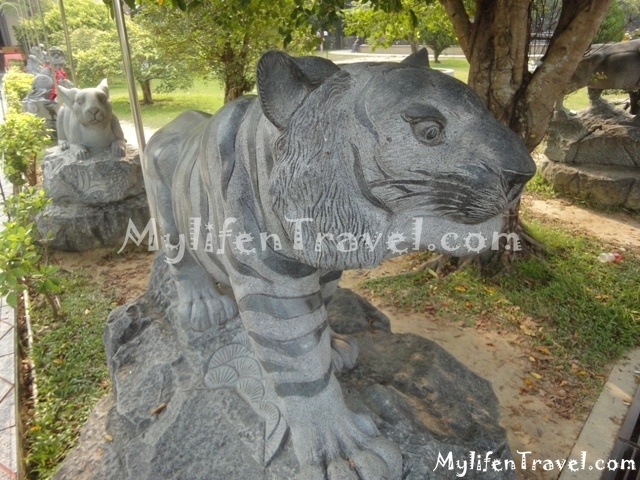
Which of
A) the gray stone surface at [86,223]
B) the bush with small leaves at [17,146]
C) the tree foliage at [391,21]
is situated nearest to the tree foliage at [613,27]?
the tree foliage at [391,21]

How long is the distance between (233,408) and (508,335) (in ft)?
8.44

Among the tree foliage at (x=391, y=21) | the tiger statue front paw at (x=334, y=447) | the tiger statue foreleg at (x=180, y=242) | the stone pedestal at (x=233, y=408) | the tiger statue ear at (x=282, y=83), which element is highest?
the tree foliage at (x=391, y=21)

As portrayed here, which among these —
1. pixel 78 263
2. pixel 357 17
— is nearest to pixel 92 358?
pixel 78 263

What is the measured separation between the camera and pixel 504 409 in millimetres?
3016

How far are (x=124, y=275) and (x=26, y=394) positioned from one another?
1.68 meters

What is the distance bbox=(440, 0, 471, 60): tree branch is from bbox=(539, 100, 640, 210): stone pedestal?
10.5 ft

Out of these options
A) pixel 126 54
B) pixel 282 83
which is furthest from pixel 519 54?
pixel 282 83

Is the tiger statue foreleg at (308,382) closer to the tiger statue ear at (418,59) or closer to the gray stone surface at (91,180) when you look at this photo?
the tiger statue ear at (418,59)

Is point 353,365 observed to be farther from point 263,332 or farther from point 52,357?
point 52,357

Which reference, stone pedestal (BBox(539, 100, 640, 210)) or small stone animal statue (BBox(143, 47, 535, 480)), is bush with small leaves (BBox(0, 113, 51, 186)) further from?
stone pedestal (BBox(539, 100, 640, 210))

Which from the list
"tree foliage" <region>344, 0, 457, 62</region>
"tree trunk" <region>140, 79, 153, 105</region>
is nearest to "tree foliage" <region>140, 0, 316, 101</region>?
"tree foliage" <region>344, 0, 457, 62</region>

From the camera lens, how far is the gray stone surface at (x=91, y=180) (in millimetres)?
4949

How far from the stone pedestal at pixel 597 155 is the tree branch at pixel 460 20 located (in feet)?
10.5

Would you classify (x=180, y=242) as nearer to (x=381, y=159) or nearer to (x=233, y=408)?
Result: (x=233, y=408)
